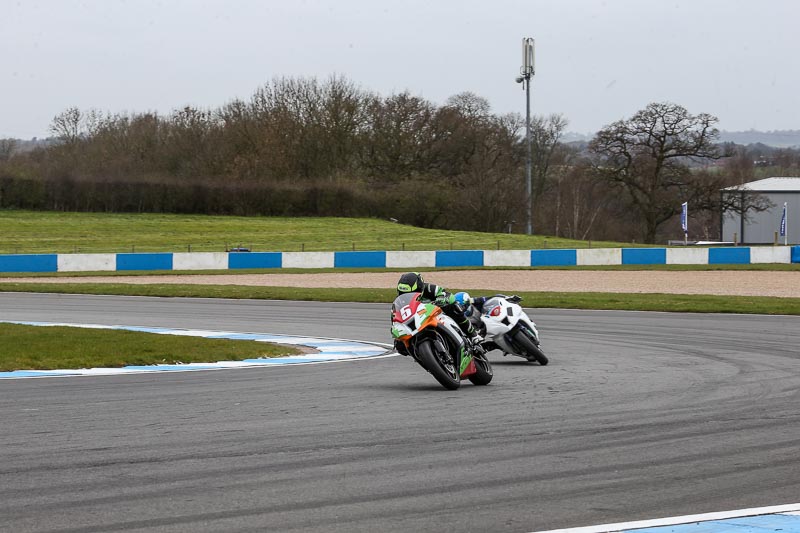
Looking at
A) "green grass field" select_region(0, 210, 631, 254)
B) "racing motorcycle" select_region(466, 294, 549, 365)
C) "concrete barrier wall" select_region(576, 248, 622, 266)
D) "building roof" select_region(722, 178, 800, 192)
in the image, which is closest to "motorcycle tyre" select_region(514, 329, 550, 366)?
"racing motorcycle" select_region(466, 294, 549, 365)

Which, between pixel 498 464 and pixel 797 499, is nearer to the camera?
pixel 797 499

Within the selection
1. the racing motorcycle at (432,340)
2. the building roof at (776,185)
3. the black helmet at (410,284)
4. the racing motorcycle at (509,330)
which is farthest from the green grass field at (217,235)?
the building roof at (776,185)

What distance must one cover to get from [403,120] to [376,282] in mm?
41343

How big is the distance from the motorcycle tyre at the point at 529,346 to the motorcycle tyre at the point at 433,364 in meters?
2.65

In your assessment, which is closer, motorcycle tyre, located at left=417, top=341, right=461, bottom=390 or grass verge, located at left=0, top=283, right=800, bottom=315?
motorcycle tyre, located at left=417, top=341, right=461, bottom=390

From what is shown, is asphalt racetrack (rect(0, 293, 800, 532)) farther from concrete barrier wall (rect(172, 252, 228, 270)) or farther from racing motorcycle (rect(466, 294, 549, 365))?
concrete barrier wall (rect(172, 252, 228, 270))

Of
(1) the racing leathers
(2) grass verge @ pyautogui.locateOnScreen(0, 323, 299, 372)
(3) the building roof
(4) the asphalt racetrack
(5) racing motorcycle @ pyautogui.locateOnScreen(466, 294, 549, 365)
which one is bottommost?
(2) grass verge @ pyautogui.locateOnScreen(0, 323, 299, 372)

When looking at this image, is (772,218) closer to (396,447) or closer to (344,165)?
(344,165)

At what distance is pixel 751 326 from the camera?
1931 cm

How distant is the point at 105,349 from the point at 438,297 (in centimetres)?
514

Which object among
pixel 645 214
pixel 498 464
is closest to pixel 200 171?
pixel 645 214

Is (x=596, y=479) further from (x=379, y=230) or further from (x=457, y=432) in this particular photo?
(x=379, y=230)

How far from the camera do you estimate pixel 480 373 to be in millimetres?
11320

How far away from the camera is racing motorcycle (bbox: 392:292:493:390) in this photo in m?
10.8
